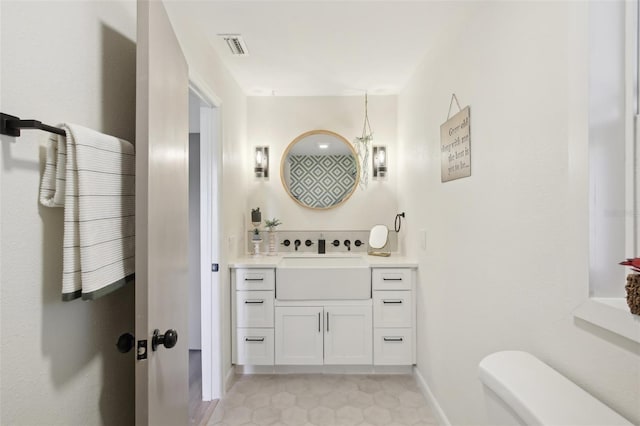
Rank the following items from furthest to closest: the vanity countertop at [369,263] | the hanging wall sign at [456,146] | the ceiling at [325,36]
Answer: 1. the vanity countertop at [369,263]
2. the ceiling at [325,36]
3. the hanging wall sign at [456,146]

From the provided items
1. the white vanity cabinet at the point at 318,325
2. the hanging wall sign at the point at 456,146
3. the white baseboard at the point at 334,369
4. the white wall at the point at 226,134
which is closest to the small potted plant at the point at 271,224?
the white wall at the point at 226,134

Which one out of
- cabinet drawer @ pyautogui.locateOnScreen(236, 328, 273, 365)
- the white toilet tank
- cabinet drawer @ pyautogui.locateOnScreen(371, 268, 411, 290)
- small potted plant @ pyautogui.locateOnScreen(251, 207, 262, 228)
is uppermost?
small potted plant @ pyautogui.locateOnScreen(251, 207, 262, 228)

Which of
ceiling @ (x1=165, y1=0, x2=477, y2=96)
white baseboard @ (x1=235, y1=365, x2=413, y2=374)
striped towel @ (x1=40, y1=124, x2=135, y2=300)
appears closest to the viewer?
striped towel @ (x1=40, y1=124, x2=135, y2=300)

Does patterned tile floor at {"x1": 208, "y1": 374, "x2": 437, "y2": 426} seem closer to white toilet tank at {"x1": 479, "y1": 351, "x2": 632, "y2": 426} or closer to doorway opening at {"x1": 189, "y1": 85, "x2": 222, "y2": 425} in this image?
doorway opening at {"x1": 189, "y1": 85, "x2": 222, "y2": 425}

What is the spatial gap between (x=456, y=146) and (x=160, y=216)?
4.98 feet

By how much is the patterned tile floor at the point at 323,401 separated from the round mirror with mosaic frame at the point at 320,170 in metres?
1.59

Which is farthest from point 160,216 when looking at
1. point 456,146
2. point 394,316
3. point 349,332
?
point 394,316

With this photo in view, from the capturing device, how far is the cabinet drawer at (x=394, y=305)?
2.59 meters

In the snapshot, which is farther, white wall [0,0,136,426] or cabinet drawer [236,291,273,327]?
cabinet drawer [236,291,273,327]

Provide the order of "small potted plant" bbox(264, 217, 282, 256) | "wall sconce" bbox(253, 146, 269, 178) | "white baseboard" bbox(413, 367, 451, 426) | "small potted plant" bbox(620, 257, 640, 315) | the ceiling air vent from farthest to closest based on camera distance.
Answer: "wall sconce" bbox(253, 146, 269, 178) → "small potted plant" bbox(264, 217, 282, 256) → the ceiling air vent → "white baseboard" bbox(413, 367, 451, 426) → "small potted plant" bbox(620, 257, 640, 315)

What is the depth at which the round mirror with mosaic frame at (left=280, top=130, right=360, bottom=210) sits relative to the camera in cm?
322

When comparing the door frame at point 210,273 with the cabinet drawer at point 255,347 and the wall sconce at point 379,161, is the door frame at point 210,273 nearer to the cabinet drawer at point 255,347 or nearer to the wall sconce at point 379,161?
the cabinet drawer at point 255,347

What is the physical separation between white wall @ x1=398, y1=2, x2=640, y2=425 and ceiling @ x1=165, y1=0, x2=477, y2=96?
0.21 meters

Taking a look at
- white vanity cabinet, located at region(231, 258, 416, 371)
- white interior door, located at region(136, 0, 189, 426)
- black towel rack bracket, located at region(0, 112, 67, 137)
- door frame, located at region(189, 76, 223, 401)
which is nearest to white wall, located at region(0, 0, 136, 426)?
black towel rack bracket, located at region(0, 112, 67, 137)
